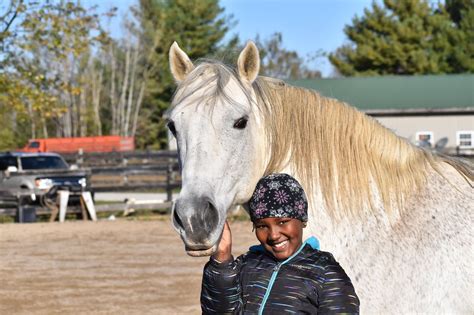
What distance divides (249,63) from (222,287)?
51.8 inches

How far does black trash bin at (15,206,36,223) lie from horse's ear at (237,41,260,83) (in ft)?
50.5

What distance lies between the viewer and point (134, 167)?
22016mm

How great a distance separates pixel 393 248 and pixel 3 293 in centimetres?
655

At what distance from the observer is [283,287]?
285 cm

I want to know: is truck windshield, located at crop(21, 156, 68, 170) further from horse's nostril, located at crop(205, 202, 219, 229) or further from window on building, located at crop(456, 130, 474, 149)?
window on building, located at crop(456, 130, 474, 149)

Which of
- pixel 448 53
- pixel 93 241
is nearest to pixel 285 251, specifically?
pixel 93 241

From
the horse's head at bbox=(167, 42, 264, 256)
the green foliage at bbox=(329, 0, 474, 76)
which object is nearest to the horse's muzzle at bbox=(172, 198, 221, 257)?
the horse's head at bbox=(167, 42, 264, 256)

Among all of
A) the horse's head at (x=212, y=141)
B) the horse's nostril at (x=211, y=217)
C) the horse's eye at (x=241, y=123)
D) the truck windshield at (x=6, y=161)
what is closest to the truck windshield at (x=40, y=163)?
the truck windshield at (x=6, y=161)

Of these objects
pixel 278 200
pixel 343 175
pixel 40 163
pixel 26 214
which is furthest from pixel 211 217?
pixel 40 163

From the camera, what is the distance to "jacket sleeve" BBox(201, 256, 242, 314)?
112 inches

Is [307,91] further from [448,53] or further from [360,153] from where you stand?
[448,53]

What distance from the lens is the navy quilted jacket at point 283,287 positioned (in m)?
2.82

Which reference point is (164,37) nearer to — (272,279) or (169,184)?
(169,184)

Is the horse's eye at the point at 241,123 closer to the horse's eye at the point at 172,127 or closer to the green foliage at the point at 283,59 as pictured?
Result: the horse's eye at the point at 172,127
